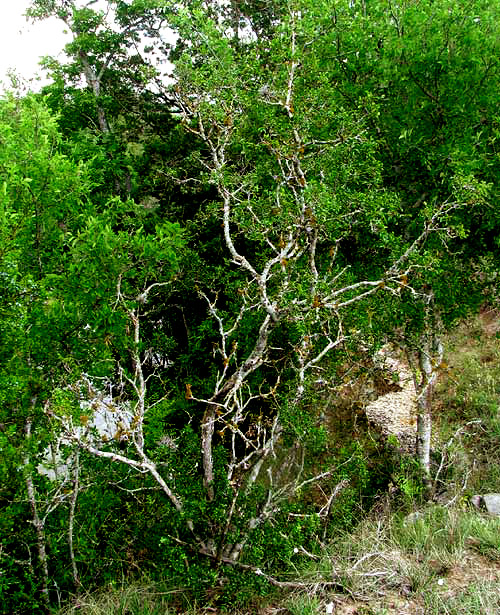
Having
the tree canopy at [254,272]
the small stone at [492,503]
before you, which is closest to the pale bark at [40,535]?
the tree canopy at [254,272]

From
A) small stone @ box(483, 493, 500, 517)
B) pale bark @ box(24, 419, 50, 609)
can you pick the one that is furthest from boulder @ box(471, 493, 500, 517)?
pale bark @ box(24, 419, 50, 609)

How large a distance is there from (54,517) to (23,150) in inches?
168

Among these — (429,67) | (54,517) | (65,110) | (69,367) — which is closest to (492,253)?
(429,67)

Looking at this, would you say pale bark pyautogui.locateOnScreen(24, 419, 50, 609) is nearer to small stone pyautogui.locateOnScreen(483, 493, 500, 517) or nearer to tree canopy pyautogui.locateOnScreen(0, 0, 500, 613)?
tree canopy pyautogui.locateOnScreen(0, 0, 500, 613)

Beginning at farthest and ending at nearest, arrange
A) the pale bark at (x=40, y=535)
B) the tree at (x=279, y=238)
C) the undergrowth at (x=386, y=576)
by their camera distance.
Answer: the pale bark at (x=40, y=535) → the tree at (x=279, y=238) → the undergrowth at (x=386, y=576)

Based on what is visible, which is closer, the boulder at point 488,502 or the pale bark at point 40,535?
the pale bark at point 40,535

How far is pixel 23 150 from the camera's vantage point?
Result: 5176 mm

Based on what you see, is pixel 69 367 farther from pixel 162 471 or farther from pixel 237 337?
pixel 237 337

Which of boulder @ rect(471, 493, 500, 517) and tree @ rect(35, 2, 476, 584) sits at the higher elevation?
tree @ rect(35, 2, 476, 584)

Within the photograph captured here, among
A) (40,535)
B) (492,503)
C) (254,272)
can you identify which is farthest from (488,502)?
(40,535)

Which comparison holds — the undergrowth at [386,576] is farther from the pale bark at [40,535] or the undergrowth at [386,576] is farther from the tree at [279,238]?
the pale bark at [40,535]

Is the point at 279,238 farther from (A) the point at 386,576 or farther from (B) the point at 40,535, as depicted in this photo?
(B) the point at 40,535

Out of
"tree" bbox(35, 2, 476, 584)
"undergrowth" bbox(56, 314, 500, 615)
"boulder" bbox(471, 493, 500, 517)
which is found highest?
"tree" bbox(35, 2, 476, 584)

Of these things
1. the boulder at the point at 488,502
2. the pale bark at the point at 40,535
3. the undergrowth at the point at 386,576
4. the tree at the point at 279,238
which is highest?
the tree at the point at 279,238
